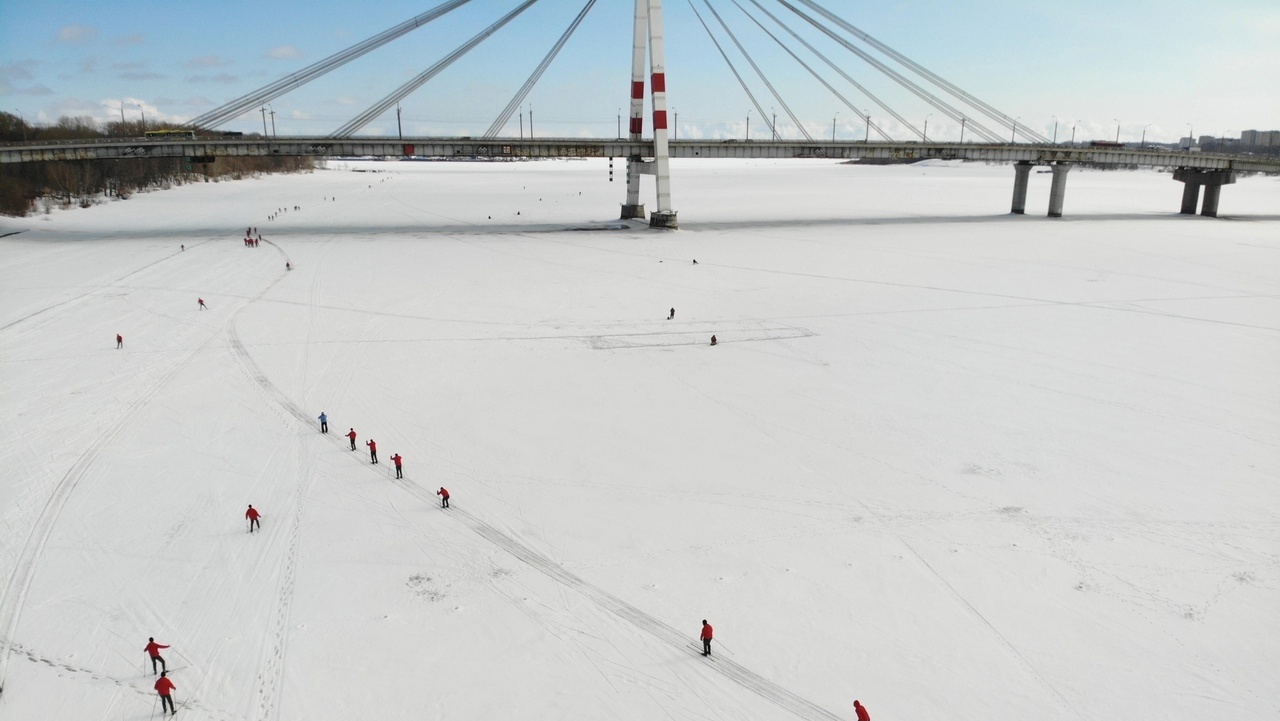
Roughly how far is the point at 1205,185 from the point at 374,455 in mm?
92391

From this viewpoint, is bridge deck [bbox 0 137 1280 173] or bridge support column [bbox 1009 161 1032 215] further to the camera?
bridge support column [bbox 1009 161 1032 215]

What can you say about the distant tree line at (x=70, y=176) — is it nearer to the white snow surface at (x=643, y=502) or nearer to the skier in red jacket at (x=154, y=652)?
the white snow surface at (x=643, y=502)

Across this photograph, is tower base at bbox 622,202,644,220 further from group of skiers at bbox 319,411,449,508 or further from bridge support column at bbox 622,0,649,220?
group of skiers at bbox 319,411,449,508

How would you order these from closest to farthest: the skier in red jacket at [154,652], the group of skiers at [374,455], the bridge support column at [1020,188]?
the skier in red jacket at [154,652] → the group of skiers at [374,455] → the bridge support column at [1020,188]

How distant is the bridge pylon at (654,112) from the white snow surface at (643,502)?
29614mm

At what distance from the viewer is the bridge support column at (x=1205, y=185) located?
77438 millimetres

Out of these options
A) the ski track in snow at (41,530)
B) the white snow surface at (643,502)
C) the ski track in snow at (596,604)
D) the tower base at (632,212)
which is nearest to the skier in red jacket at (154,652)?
the white snow surface at (643,502)

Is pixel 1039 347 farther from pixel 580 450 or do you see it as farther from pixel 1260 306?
pixel 580 450

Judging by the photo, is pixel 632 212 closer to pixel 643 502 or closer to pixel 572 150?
pixel 572 150

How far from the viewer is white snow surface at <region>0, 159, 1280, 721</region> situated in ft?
36.9

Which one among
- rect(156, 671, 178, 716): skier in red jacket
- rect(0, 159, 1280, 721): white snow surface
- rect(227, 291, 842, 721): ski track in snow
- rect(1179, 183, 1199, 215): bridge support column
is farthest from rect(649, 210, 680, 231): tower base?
rect(1179, 183, 1199, 215): bridge support column

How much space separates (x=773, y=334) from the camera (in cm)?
2995

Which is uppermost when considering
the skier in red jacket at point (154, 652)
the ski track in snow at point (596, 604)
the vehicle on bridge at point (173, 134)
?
the vehicle on bridge at point (173, 134)

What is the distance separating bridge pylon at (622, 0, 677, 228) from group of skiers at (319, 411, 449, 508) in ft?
153
